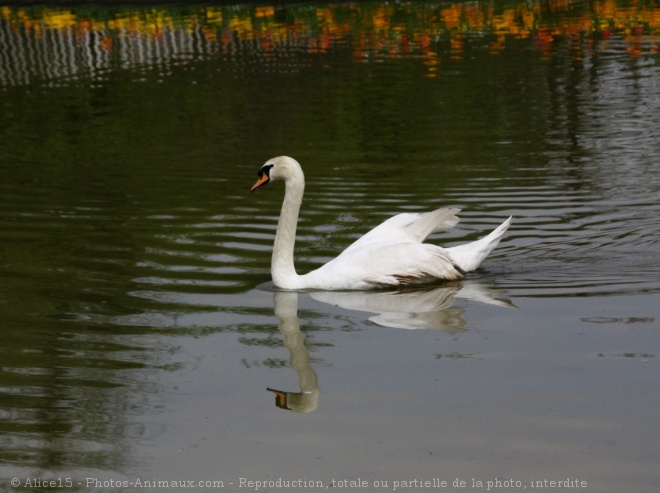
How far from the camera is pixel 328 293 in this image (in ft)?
26.4

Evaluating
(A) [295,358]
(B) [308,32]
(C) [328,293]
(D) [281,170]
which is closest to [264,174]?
(D) [281,170]

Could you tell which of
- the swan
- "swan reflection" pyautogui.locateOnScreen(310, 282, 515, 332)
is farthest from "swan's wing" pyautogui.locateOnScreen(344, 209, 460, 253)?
"swan reflection" pyautogui.locateOnScreen(310, 282, 515, 332)

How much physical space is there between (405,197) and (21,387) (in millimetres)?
5201

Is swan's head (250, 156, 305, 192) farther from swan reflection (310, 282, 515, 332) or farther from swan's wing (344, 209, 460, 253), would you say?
swan reflection (310, 282, 515, 332)

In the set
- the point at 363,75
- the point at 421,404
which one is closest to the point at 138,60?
the point at 363,75

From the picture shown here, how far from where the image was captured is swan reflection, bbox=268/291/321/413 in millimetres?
5926

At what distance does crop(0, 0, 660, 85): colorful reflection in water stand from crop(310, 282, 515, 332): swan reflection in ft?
37.7

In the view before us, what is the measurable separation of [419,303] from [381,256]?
41 centimetres

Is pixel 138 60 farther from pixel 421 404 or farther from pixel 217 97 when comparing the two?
pixel 421 404

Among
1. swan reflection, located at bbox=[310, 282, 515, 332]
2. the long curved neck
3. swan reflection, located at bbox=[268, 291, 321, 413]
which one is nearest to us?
swan reflection, located at bbox=[268, 291, 321, 413]

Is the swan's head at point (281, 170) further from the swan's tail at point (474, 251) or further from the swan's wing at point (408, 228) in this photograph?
the swan's tail at point (474, 251)

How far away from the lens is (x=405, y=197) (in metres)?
10.9

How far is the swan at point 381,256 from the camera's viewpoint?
793cm

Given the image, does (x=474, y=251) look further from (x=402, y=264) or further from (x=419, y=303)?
(x=419, y=303)
